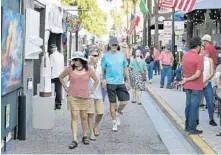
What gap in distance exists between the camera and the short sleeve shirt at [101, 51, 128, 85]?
9.70m

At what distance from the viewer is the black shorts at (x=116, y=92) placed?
32.1ft

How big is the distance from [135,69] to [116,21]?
263 feet

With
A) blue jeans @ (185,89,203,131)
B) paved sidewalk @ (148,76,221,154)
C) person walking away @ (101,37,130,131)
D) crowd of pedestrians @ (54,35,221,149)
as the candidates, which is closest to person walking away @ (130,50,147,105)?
paved sidewalk @ (148,76,221,154)

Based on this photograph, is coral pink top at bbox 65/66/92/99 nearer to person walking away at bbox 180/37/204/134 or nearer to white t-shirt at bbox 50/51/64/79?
person walking away at bbox 180/37/204/134

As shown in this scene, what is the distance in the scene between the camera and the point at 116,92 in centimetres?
998

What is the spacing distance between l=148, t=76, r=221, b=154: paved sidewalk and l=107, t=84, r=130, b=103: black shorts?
5.36 ft

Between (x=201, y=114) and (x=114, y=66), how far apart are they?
3277 millimetres

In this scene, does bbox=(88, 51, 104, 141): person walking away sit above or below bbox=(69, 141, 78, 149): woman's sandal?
above

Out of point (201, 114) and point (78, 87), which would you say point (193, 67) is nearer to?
point (78, 87)

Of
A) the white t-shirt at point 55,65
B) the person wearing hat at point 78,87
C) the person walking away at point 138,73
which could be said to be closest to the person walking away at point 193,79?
the person wearing hat at point 78,87

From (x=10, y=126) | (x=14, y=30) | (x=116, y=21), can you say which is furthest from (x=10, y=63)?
(x=116, y=21)

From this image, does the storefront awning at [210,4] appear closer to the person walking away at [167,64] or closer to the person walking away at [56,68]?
the person walking away at [56,68]

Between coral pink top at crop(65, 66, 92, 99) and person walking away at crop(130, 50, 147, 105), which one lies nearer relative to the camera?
coral pink top at crop(65, 66, 92, 99)

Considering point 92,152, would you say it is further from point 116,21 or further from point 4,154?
point 116,21
